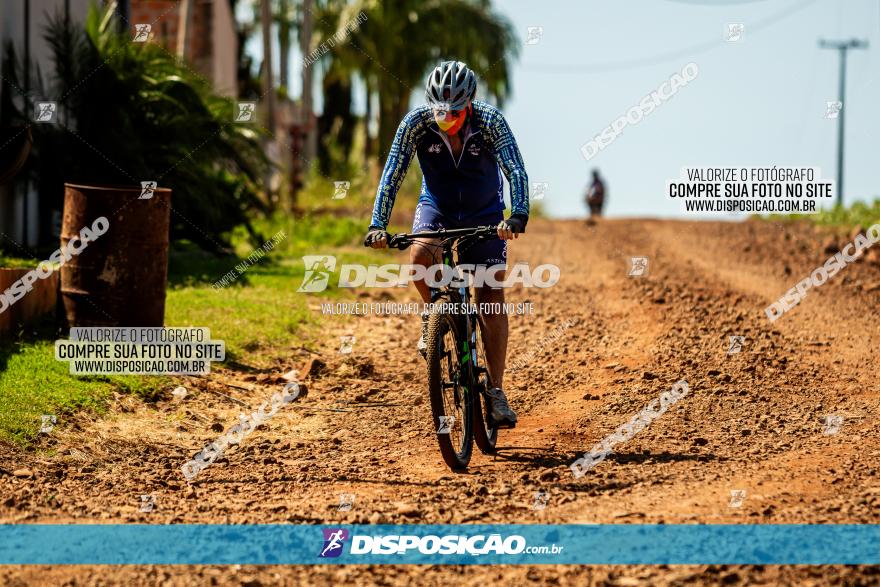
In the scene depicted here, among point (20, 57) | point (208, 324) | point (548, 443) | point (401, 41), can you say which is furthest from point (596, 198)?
point (548, 443)

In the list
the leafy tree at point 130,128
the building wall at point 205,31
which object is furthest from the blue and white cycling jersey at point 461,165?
the building wall at point 205,31

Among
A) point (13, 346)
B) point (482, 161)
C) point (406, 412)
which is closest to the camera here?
point (482, 161)

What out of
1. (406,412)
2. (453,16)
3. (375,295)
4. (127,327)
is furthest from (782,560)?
(453,16)

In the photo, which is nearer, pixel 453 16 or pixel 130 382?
pixel 130 382

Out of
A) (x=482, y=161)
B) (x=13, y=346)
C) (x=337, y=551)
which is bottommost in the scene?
(x=337, y=551)

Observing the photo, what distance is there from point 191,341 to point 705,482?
5294 millimetres

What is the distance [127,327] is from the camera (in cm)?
953

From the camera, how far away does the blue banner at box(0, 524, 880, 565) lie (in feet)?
15.6

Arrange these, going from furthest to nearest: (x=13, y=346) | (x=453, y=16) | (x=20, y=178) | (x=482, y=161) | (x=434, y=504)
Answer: (x=453, y=16)
(x=20, y=178)
(x=13, y=346)
(x=482, y=161)
(x=434, y=504)

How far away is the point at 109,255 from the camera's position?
951 cm

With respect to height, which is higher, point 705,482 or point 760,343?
point 760,343

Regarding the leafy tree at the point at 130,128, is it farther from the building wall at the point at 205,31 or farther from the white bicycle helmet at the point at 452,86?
the building wall at the point at 205,31

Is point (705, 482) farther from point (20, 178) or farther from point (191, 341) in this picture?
point (20, 178)

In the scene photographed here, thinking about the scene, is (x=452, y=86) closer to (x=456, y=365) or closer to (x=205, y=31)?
(x=456, y=365)
